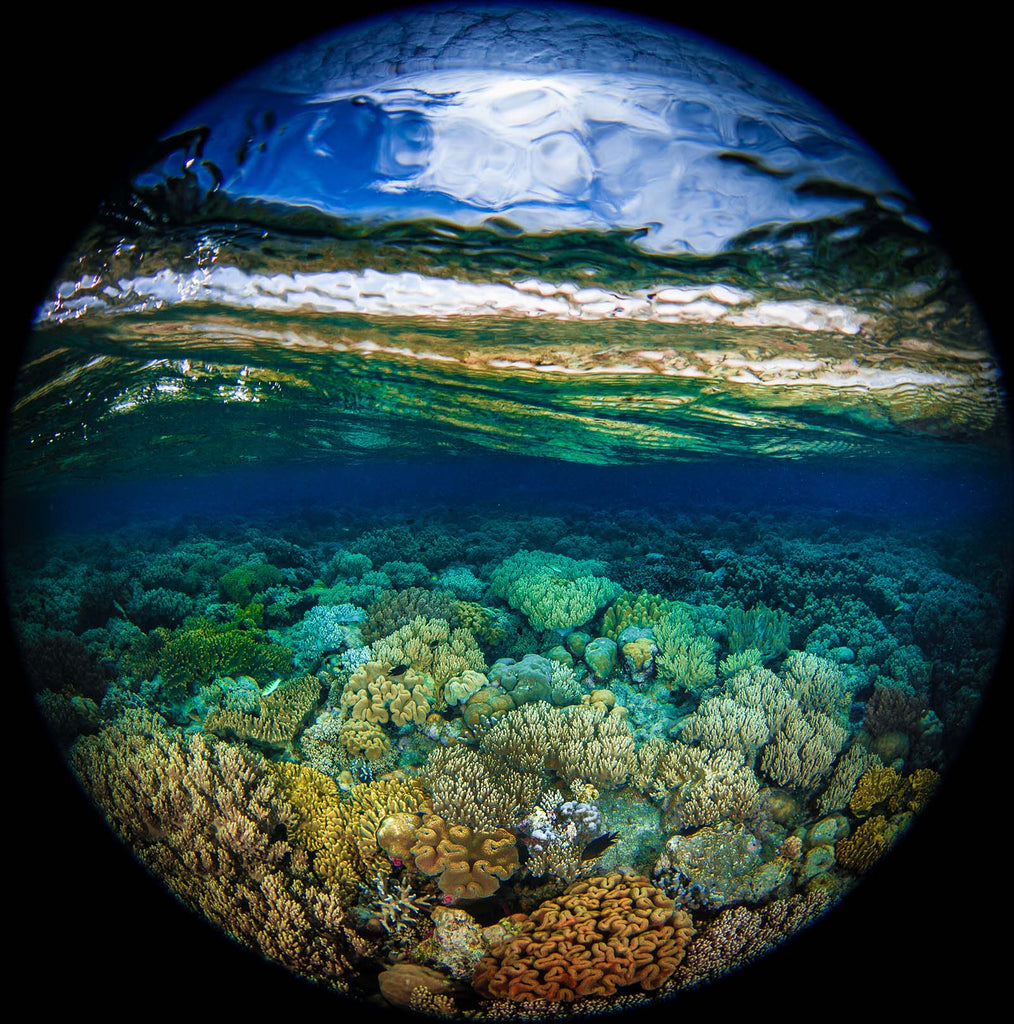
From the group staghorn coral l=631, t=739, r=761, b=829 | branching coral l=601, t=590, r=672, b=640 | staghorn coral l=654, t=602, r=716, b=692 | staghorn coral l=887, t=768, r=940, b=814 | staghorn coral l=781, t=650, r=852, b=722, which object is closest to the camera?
staghorn coral l=631, t=739, r=761, b=829

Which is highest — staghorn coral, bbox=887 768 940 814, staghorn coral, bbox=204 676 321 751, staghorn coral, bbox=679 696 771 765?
staghorn coral, bbox=679 696 771 765

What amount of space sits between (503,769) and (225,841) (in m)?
2.28

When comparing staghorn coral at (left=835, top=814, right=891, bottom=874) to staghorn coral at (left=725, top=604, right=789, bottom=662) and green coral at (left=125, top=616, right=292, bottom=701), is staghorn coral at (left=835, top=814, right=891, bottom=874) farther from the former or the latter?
green coral at (left=125, top=616, right=292, bottom=701)

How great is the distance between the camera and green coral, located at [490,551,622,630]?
7031 mm

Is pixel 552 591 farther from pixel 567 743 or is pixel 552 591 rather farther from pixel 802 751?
pixel 802 751

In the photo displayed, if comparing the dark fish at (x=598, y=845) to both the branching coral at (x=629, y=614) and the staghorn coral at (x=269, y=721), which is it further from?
the branching coral at (x=629, y=614)

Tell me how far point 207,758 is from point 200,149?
5.15m

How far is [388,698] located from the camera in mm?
4781

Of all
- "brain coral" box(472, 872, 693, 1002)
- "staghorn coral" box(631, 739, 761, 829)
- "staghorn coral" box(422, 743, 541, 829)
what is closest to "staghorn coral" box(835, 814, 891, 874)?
"staghorn coral" box(631, 739, 761, 829)

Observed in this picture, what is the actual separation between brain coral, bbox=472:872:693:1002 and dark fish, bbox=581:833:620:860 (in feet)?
0.64

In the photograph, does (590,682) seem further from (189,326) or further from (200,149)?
(189,326)

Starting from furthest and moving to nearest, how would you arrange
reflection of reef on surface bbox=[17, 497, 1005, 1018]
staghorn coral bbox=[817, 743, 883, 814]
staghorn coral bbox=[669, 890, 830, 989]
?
1. staghorn coral bbox=[817, 743, 883, 814]
2. staghorn coral bbox=[669, 890, 830, 989]
3. reflection of reef on surface bbox=[17, 497, 1005, 1018]

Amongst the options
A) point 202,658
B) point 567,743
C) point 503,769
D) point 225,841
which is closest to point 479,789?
point 503,769

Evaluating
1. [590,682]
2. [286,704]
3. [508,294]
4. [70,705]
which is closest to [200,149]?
[508,294]
